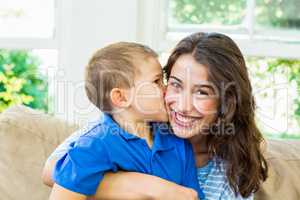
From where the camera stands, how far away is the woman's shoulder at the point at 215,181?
1.71m

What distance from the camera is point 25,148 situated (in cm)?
193

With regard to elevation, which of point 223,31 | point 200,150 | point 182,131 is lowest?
point 200,150

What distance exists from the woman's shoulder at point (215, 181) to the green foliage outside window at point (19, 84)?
1363mm

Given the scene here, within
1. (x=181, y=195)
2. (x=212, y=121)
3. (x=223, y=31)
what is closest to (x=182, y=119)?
(x=212, y=121)

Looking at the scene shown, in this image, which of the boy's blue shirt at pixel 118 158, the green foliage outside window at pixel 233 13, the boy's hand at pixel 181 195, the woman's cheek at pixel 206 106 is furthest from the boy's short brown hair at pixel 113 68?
the green foliage outside window at pixel 233 13

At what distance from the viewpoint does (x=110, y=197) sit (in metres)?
1.59

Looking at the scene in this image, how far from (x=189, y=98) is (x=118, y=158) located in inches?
10.9

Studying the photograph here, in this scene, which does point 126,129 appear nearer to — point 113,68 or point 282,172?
point 113,68

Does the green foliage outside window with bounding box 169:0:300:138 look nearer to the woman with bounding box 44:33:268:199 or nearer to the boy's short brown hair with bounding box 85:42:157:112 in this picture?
the woman with bounding box 44:33:268:199

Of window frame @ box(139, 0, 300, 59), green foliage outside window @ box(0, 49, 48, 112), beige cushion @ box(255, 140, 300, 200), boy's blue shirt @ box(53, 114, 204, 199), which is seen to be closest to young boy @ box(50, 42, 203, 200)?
boy's blue shirt @ box(53, 114, 204, 199)

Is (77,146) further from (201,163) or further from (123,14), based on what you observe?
(123,14)

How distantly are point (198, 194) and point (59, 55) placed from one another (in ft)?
3.80

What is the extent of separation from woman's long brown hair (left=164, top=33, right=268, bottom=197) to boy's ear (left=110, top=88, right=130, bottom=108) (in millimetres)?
191

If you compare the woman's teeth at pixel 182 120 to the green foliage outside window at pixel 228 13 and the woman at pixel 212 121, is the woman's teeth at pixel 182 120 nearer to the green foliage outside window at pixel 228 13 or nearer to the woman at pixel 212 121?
the woman at pixel 212 121
